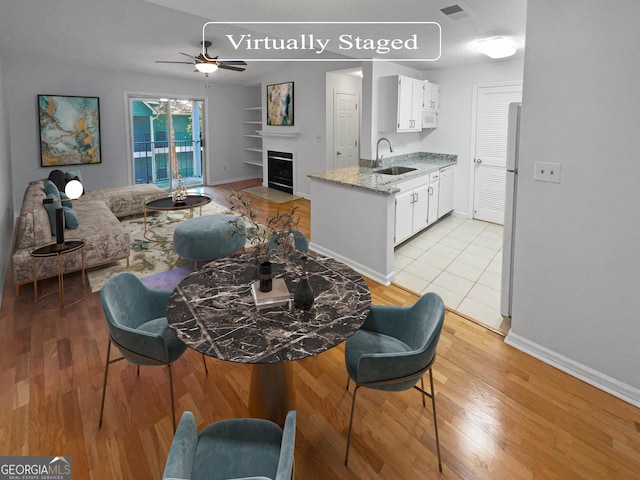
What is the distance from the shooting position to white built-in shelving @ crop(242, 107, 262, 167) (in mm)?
9352

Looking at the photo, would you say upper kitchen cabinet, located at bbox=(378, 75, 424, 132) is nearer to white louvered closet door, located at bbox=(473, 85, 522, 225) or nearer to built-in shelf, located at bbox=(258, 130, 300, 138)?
white louvered closet door, located at bbox=(473, 85, 522, 225)

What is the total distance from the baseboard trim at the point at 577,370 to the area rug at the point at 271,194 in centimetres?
520

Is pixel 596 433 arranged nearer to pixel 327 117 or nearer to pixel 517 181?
pixel 517 181

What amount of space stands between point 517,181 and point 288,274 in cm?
175

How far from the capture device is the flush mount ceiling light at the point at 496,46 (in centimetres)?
365

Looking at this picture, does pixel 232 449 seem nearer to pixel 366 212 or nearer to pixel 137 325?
pixel 137 325

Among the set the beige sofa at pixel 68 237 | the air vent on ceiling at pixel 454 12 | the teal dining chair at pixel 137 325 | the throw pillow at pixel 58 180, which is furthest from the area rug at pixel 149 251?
the air vent on ceiling at pixel 454 12

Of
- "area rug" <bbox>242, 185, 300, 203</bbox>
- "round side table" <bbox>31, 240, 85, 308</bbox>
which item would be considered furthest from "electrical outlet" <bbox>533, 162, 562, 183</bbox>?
"area rug" <bbox>242, 185, 300, 203</bbox>

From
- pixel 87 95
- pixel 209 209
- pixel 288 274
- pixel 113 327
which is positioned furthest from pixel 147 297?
pixel 87 95

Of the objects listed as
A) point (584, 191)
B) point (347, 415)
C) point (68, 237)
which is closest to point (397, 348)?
point (347, 415)

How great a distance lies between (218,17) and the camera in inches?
120

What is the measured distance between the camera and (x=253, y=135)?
30.7 ft

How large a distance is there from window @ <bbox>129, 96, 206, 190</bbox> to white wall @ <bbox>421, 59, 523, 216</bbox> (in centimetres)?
540

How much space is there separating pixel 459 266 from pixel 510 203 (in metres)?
1.44
